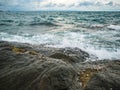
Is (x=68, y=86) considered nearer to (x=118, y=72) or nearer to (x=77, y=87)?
(x=77, y=87)

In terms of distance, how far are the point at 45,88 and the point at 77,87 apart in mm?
736

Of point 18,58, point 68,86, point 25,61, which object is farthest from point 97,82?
point 18,58

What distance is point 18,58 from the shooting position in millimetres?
4918

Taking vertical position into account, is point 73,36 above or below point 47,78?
below

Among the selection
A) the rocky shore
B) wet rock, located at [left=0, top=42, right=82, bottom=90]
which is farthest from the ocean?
wet rock, located at [left=0, top=42, right=82, bottom=90]

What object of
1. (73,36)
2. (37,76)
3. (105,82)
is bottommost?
(73,36)

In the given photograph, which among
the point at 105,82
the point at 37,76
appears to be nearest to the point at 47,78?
the point at 37,76

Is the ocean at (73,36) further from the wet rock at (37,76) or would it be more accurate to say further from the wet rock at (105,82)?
the wet rock at (37,76)

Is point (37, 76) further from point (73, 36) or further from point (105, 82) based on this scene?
point (73, 36)

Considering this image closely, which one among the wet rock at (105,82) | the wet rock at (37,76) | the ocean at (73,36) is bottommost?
the ocean at (73,36)

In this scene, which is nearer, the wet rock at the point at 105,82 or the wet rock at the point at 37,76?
the wet rock at the point at 37,76

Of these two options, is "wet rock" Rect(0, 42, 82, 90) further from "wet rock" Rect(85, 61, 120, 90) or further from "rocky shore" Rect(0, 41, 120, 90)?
"wet rock" Rect(85, 61, 120, 90)

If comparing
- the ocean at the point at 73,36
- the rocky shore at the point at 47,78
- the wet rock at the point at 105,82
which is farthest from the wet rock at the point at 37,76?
the ocean at the point at 73,36

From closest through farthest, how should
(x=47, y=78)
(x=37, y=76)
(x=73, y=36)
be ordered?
(x=47, y=78)
(x=37, y=76)
(x=73, y=36)
